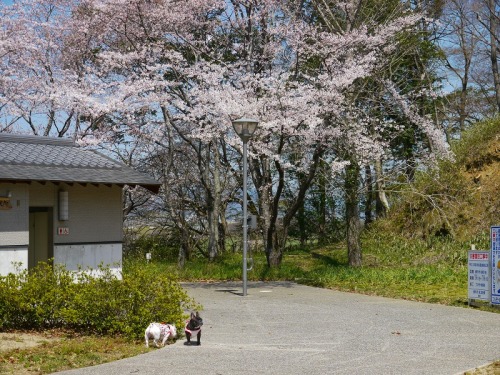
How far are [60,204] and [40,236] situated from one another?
1.14 metres

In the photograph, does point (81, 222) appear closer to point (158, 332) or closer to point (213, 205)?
point (158, 332)

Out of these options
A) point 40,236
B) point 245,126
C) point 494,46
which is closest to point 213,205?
point 245,126

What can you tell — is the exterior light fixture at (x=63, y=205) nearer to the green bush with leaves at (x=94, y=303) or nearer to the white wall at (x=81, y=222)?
the white wall at (x=81, y=222)

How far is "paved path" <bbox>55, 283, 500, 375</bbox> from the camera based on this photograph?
7.78m

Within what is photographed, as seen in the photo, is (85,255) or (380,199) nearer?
(85,255)

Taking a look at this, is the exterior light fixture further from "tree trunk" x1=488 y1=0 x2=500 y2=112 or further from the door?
"tree trunk" x1=488 y1=0 x2=500 y2=112

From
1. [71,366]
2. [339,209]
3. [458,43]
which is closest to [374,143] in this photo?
[339,209]

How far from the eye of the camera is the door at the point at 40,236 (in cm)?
1401

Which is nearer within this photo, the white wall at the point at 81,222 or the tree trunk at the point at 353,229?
the white wall at the point at 81,222

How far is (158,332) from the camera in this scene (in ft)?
29.8

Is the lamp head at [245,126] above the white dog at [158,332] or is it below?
above

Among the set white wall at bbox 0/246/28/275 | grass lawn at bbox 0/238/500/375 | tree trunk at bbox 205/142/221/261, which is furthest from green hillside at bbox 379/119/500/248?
white wall at bbox 0/246/28/275

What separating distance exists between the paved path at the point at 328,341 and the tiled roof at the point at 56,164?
330cm

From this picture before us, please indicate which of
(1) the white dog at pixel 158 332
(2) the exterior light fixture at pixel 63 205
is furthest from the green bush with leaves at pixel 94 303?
(2) the exterior light fixture at pixel 63 205
